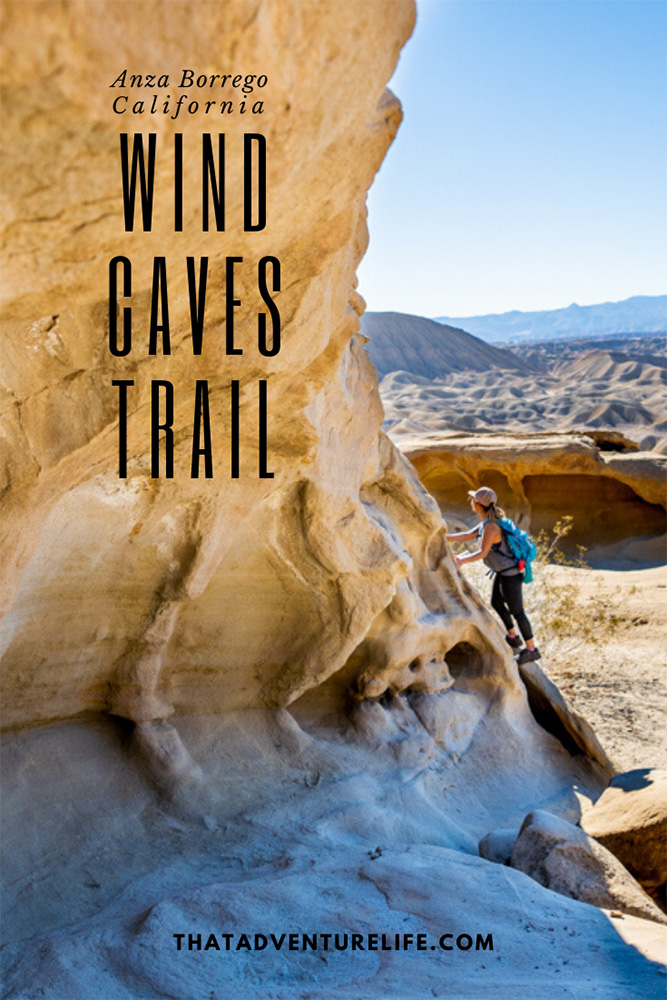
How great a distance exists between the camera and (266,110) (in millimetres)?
1684

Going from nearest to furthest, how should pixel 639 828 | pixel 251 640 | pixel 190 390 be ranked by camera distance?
1. pixel 190 390
2. pixel 251 640
3. pixel 639 828

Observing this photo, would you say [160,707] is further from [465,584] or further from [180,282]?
[465,584]

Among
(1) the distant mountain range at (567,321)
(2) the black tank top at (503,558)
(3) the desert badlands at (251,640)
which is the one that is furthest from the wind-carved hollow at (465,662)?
(1) the distant mountain range at (567,321)

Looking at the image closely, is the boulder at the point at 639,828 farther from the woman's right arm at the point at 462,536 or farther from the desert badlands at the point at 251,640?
the woman's right arm at the point at 462,536

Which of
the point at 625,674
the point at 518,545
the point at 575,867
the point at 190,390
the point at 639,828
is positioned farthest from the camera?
the point at 625,674

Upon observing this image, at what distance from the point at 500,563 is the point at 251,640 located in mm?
2286

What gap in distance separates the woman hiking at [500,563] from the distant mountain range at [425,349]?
47292 millimetres

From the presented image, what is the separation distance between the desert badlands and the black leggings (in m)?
0.31

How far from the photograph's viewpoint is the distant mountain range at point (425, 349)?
55.3m

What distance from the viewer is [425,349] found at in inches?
2260

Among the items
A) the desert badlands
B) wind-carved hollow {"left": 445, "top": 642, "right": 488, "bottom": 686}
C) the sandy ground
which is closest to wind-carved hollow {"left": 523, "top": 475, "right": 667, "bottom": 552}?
the sandy ground

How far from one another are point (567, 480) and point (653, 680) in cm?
691

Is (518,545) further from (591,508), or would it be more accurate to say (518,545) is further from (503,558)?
(591,508)

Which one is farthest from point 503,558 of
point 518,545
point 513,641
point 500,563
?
point 513,641
